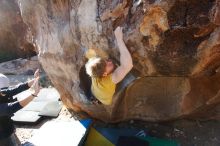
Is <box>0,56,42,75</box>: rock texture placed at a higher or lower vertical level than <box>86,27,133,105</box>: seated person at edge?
lower

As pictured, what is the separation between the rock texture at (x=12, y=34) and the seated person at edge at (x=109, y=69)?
19.0 feet

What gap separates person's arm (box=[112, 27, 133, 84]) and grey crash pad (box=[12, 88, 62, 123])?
2564 millimetres

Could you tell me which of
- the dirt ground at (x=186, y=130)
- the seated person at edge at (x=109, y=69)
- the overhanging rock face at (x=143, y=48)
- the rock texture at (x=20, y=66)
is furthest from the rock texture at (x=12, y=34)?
the seated person at edge at (x=109, y=69)

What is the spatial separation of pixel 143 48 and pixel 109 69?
46cm

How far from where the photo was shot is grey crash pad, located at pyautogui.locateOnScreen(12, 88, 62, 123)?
634 centimetres

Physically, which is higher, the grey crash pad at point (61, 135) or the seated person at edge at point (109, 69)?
the seated person at edge at point (109, 69)

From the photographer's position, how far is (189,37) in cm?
382

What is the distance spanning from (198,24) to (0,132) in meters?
3.06

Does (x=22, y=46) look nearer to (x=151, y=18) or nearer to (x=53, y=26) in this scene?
(x=53, y=26)

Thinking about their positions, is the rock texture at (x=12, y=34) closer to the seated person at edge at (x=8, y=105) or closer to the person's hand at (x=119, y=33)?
the seated person at edge at (x=8, y=105)

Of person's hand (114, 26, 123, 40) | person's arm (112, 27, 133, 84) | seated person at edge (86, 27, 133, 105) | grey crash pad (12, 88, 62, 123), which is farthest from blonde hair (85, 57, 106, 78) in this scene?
grey crash pad (12, 88, 62, 123)

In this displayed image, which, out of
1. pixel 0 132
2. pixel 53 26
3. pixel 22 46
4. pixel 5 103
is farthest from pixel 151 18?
pixel 22 46

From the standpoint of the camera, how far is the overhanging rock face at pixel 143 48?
3727 millimetres

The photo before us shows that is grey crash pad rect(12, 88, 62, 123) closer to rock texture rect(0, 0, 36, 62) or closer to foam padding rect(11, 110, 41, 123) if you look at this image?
foam padding rect(11, 110, 41, 123)
